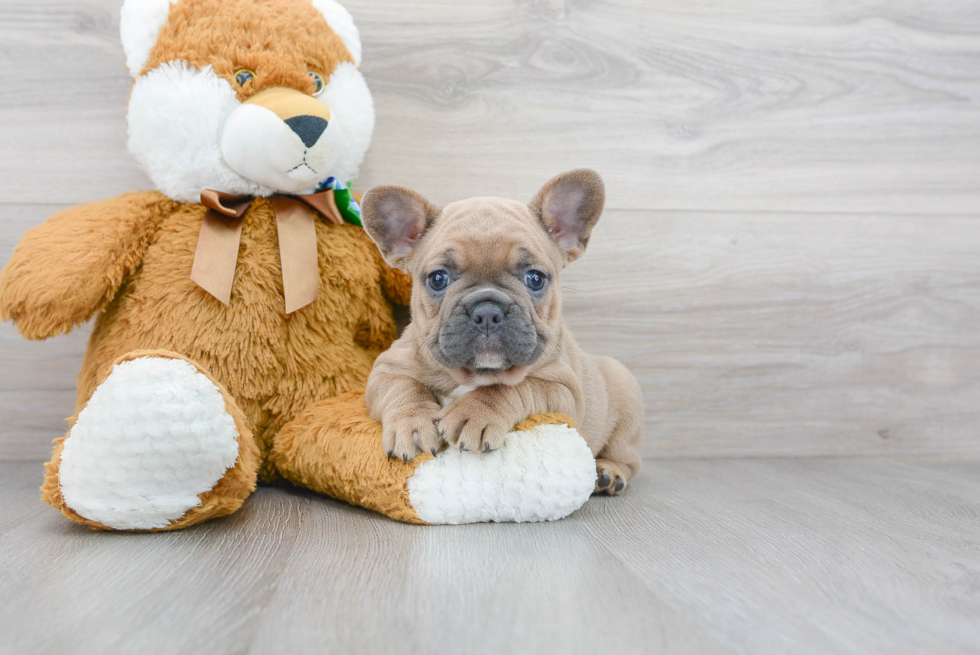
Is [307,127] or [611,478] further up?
[307,127]

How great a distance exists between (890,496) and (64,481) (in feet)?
5.89

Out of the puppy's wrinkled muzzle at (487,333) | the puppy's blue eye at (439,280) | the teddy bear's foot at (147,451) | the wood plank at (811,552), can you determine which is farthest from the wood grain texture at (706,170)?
the teddy bear's foot at (147,451)

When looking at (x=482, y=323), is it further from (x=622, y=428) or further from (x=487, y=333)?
(x=622, y=428)

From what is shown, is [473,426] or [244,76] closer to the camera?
[473,426]

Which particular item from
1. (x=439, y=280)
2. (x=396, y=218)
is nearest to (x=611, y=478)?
(x=439, y=280)

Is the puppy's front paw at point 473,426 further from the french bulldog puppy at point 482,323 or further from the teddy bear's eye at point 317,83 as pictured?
the teddy bear's eye at point 317,83

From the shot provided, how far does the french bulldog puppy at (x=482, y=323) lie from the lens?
1364 millimetres

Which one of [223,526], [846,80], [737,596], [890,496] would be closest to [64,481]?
[223,526]

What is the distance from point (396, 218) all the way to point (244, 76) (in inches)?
18.2

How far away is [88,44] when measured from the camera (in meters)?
1.87

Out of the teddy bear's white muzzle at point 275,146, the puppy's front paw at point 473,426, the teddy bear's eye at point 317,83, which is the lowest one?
the puppy's front paw at point 473,426

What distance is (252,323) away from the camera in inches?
63.6

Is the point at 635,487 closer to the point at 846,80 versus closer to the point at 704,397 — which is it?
the point at 704,397

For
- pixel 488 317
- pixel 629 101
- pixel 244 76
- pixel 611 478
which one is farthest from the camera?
pixel 629 101
